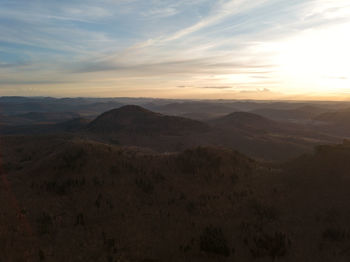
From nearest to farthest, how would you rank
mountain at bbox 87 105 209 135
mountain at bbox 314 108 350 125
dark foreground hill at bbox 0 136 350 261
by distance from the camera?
dark foreground hill at bbox 0 136 350 261 < mountain at bbox 87 105 209 135 < mountain at bbox 314 108 350 125

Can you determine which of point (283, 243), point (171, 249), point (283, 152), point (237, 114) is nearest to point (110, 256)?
point (171, 249)

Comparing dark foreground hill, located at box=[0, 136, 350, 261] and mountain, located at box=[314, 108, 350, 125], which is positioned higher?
mountain, located at box=[314, 108, 350, 125]

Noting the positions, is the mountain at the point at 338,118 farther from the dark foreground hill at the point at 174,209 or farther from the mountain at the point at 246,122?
the dark foreground hill at the point at 174,209

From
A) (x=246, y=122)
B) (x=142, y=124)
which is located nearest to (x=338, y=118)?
(x=246, y=122)

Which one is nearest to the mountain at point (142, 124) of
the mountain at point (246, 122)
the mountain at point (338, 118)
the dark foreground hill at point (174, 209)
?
the mountain at point (246, 122)

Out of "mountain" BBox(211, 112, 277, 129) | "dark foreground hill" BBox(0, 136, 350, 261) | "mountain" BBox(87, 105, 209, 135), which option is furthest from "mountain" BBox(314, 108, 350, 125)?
"dark foreground hill" BBox(0, 136, 350, 261)

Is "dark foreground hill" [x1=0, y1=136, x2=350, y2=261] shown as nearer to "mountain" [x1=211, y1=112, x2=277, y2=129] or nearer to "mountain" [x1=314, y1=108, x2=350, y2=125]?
"mountain" [x1=211, y1=112, x2=277, y2=129]

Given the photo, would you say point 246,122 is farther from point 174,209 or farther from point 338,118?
point 174,209
